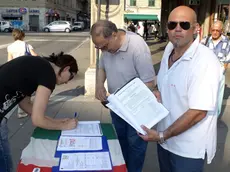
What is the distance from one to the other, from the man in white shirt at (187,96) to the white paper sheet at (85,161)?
0.37m

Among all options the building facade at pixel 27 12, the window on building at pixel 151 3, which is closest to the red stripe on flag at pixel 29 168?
the window on building at pixel 151 3

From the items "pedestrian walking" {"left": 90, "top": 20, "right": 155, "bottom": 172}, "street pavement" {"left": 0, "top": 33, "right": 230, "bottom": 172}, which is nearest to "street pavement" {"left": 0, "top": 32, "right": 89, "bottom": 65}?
"street pavement" {"left": 0, "top": 33, "right": 230, "bottom": 172}

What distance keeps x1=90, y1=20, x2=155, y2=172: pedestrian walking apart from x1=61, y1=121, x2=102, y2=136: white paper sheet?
587 millimetres

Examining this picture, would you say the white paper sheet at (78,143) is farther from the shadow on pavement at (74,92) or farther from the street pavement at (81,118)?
the shadow on pavement at (74,92)

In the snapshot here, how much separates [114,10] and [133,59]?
14.0 ft

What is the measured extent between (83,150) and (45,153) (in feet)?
0.79

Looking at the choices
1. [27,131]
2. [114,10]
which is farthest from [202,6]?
[27,131]

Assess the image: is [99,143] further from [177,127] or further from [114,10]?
[114,10]

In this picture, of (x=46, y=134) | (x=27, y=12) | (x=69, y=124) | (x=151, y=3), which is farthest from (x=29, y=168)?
(x=27, y=12)

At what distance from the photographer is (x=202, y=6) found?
14.7 metres

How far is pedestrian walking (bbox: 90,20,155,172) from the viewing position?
2.54 metres

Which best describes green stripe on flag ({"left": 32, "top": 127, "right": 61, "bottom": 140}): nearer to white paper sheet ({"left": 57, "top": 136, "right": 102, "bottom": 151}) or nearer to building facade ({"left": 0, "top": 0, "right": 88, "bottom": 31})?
white paper sheet ({"left": 57, "top": 136, "right": 102, "bottom": 151})

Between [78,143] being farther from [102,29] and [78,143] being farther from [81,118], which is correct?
[81,118]

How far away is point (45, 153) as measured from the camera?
1.86 metres
